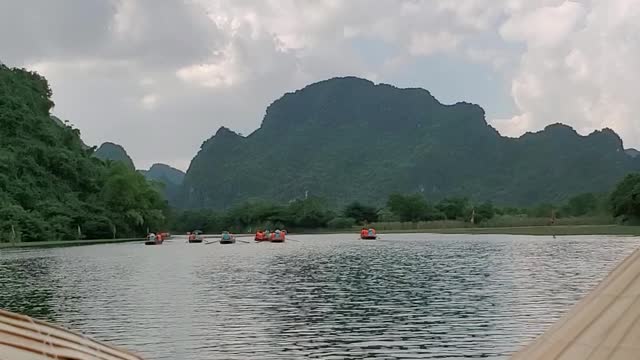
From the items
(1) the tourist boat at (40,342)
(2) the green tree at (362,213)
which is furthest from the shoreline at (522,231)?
(1) the tourist boat at (40,342)

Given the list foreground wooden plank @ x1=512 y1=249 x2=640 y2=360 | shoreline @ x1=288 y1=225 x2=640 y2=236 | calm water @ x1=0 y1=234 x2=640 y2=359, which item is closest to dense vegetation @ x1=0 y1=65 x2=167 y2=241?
shoreline @ x1=288 y1=225 x2=640 y2=236

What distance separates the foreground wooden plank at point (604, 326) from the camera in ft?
10.6

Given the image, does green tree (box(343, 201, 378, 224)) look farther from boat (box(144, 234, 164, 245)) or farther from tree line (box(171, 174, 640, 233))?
boat (box(144, 234, 164, 245))

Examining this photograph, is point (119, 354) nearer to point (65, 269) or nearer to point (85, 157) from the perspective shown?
point (65, 269)

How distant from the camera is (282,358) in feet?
54.0

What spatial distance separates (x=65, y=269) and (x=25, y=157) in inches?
2265

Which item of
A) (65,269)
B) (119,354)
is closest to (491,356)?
(119,354)

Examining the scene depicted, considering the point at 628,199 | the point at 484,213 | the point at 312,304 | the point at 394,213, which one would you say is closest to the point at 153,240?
the point at 628,199

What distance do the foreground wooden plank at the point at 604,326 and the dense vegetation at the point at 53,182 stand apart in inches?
3368

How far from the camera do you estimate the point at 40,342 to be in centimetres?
457

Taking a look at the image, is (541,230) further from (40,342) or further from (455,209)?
(40,342)

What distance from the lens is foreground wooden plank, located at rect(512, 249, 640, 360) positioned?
127 inches

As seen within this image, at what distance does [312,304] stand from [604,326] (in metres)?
23.0

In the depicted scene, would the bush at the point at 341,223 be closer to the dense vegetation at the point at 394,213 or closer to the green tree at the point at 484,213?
the dense vegetation at the point at 394,213
